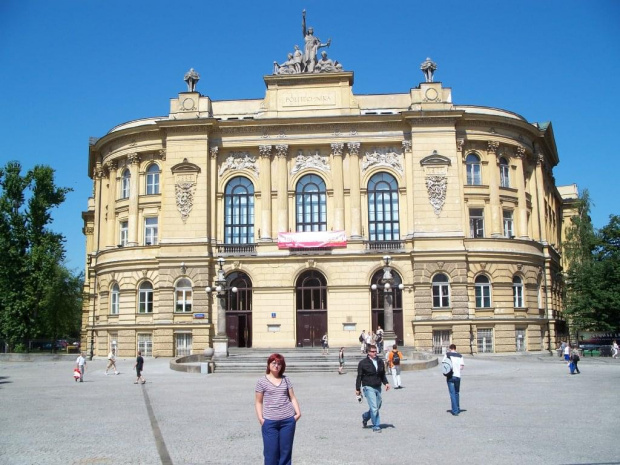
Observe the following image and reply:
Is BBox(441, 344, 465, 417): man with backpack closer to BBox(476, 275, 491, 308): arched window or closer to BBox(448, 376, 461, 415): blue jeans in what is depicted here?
BBox(448, 376, 461, 415): blue jeans

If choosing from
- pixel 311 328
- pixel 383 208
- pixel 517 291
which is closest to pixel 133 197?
pixel 311 328

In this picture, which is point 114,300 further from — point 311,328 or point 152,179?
point 311,328

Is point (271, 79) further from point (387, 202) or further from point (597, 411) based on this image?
point (597, 411)

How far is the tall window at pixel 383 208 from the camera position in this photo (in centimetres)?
4662

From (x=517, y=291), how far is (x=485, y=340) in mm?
4542

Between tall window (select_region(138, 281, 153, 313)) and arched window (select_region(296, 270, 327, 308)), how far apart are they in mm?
10558

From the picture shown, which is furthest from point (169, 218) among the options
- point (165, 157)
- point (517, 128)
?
point (517, 128)

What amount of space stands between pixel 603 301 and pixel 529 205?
341 inches

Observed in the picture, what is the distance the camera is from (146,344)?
46875 millimetres

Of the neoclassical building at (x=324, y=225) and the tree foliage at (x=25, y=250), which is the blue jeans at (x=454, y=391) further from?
the tree foliage at (x=25, y=250)

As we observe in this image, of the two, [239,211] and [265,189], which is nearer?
[265,189]

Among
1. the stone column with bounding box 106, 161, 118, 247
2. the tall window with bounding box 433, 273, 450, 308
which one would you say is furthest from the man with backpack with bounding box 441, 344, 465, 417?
the stone column with bounding box 106, 161, 118, 247

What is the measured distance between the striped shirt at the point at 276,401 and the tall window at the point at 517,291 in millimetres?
39798

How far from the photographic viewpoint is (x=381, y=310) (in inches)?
1777
